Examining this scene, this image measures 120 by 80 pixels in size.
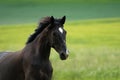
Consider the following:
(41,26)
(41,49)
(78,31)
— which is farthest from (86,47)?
(41,49)

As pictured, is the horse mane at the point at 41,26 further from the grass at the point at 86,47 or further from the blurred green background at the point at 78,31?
the blurred green background at the point at 78,31

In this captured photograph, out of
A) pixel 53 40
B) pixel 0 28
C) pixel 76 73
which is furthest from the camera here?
pixel 0 28

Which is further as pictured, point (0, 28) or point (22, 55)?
point (0, 28)

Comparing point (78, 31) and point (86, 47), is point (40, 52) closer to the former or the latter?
point (86, 47)

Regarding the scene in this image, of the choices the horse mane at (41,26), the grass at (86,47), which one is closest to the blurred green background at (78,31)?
the grass at (86,47)

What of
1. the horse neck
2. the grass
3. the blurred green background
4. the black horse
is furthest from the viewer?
the blurred green background

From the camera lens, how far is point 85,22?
132ft

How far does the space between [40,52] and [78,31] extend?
2655cm

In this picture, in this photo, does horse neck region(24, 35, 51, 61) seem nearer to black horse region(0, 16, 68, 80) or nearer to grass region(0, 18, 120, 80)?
black horse region(0, 16, 68, 80)

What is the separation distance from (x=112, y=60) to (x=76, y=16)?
24016 mm

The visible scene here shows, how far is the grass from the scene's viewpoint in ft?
52.5

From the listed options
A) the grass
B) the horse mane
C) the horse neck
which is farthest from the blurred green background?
the horse neck

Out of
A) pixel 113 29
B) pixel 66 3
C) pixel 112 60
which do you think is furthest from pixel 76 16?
pixel 112 60

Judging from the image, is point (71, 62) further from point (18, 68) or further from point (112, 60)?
point (18, 68)
